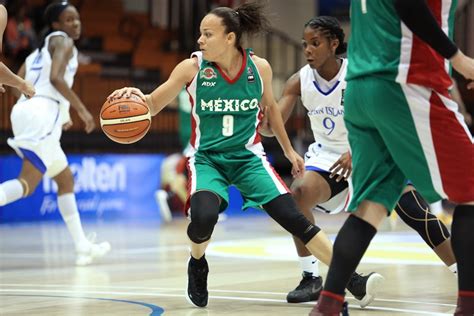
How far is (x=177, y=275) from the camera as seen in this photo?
7.12 m

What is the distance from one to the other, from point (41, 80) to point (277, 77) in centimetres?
1163

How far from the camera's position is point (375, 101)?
13.6 ft

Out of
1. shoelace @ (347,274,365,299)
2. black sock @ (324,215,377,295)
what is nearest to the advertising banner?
shoelace @ (347,274,365,299)

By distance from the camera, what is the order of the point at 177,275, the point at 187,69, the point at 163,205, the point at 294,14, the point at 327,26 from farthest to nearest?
the point at 294,14 → the point at 163,205 → the point at 177,275 → the point at 327,26 → the point at 187,69

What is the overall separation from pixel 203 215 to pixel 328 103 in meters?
1.32

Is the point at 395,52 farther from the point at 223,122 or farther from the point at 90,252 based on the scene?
the point at 90,252

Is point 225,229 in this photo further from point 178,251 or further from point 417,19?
point 417,19

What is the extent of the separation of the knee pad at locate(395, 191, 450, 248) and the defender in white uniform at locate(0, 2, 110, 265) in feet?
10.1

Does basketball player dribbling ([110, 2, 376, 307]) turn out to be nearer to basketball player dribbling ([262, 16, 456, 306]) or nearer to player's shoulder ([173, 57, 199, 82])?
player's shoulder ([173, 57, 199, 82])

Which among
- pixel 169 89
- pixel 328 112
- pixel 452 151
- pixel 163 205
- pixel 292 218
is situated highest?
pixel 452 151

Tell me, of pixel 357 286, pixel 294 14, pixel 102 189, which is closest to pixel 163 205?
pixel 102 189

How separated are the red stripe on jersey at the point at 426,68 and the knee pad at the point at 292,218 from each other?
1.45 metres

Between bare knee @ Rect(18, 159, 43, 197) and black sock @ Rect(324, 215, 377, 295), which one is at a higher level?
black sock @ Rect(324, 215, 377, 295)

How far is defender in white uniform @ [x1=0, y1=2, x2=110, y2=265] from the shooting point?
324 inches
